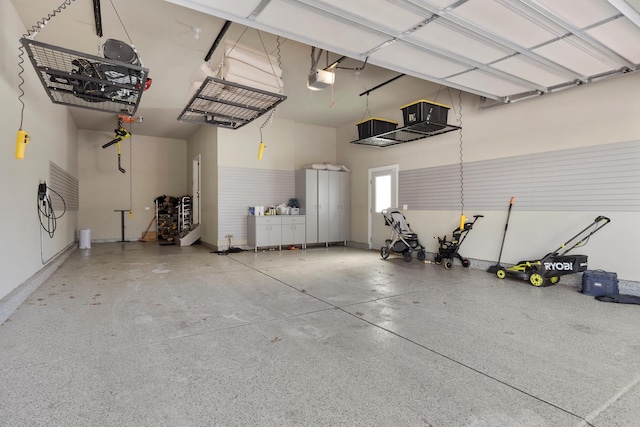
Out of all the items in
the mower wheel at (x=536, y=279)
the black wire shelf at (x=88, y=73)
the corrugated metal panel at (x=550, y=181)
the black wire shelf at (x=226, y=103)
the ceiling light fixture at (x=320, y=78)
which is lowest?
the mower wheel at (x=536, y=279)

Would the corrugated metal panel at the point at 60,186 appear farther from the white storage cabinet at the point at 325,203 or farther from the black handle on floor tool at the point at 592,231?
the black handle on floor tool at the point at 592,231

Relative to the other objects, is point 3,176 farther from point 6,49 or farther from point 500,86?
point 500,86

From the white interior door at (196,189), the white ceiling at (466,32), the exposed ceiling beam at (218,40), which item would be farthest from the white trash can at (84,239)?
the white ceiling at (466,32)

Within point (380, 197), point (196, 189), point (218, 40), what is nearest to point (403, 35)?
point (218, 40)

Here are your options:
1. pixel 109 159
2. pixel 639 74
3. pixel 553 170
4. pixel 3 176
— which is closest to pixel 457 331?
pixel 553 170

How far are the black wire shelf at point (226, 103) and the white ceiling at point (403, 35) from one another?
726mm

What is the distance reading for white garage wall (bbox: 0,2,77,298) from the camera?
3.29m

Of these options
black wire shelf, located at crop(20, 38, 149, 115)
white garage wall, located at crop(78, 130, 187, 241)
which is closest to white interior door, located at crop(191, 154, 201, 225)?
white garage wall, located at crop(78, 130, 187, 241)

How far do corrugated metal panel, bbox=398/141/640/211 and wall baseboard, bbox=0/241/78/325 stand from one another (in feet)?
22.0

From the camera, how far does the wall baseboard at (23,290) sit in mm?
3076

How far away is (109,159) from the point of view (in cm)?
1027

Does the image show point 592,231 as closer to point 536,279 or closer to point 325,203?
point 536,279

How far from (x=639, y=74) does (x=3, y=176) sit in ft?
24.8

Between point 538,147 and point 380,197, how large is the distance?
12.2 ft
